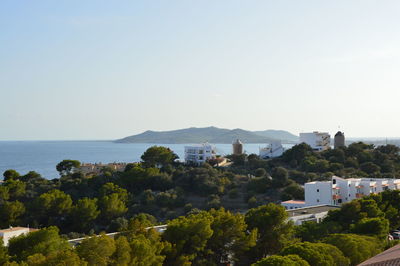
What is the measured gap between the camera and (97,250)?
15.0m

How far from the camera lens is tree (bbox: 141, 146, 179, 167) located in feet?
190

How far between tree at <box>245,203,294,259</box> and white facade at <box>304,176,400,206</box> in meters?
17.3

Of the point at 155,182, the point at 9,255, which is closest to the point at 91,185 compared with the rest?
the point at 155,182

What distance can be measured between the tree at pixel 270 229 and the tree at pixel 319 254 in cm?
428

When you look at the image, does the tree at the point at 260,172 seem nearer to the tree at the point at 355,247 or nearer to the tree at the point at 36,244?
the tree at the point at 355,247

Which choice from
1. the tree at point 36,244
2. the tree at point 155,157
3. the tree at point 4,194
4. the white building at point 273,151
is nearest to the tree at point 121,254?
the tree at point 36,244

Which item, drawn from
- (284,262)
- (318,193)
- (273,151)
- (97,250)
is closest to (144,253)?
(97,250)

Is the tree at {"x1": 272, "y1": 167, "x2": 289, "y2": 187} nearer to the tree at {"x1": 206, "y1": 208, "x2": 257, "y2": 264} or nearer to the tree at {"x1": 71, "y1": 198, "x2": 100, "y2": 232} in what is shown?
the tree at {"x1": 71, "y1": 198, "x2": 100, "y2": 232}

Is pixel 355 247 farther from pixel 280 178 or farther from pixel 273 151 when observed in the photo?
pixel 273 151

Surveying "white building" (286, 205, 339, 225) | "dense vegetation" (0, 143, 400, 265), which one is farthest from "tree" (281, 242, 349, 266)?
"white building" (286, 205, 339, 225)

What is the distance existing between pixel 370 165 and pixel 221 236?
1521 inches

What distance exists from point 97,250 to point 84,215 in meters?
21.4

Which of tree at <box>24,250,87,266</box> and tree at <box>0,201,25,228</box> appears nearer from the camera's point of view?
tree at <box>24,250,87,266</box>

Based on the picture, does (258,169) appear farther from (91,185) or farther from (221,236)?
(221,236)
